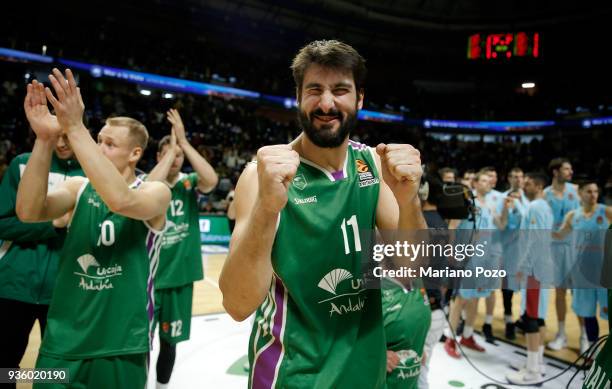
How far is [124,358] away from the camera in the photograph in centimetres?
218

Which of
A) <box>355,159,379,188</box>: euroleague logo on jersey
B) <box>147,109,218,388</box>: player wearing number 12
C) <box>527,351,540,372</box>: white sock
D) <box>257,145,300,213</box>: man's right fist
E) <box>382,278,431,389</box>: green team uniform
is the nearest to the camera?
<box>257,145,300,213</box>: man's right fist

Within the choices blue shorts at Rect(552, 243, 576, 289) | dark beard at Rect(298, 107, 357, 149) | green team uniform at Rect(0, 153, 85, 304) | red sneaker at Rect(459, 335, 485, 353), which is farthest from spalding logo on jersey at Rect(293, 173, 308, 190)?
red sneaker at Rect(459, 335, 485, 353)

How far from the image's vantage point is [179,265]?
374 centimetres

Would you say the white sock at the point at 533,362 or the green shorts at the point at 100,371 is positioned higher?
the green shorts at the point at 100,371

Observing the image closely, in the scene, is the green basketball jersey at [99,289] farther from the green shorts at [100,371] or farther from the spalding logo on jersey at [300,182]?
the spalding logo on jersey at [300,182]

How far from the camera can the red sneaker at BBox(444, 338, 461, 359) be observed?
15.6 feet

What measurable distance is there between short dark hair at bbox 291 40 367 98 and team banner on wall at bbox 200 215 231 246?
9.29 m

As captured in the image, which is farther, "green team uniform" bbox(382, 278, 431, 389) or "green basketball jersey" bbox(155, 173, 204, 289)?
"green basketball jersey" bbox(155, 173, 204, 289)

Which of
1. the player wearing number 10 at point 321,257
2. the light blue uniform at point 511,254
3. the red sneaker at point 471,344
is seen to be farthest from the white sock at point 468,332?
the player wearing number 10 at point 321,257

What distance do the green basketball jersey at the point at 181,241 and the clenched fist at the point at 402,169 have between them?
270 centimetres

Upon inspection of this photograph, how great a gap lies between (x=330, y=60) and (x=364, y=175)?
0.49m

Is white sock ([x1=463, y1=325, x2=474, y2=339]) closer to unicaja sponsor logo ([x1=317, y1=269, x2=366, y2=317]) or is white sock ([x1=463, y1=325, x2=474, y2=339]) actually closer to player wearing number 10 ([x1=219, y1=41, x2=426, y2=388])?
player wearing number 10 ([x1=219, y1=41, x2=426, y2=388])

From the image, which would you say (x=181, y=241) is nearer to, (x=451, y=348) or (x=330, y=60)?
(x=330, y=60)

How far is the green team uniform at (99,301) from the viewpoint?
207 cm
